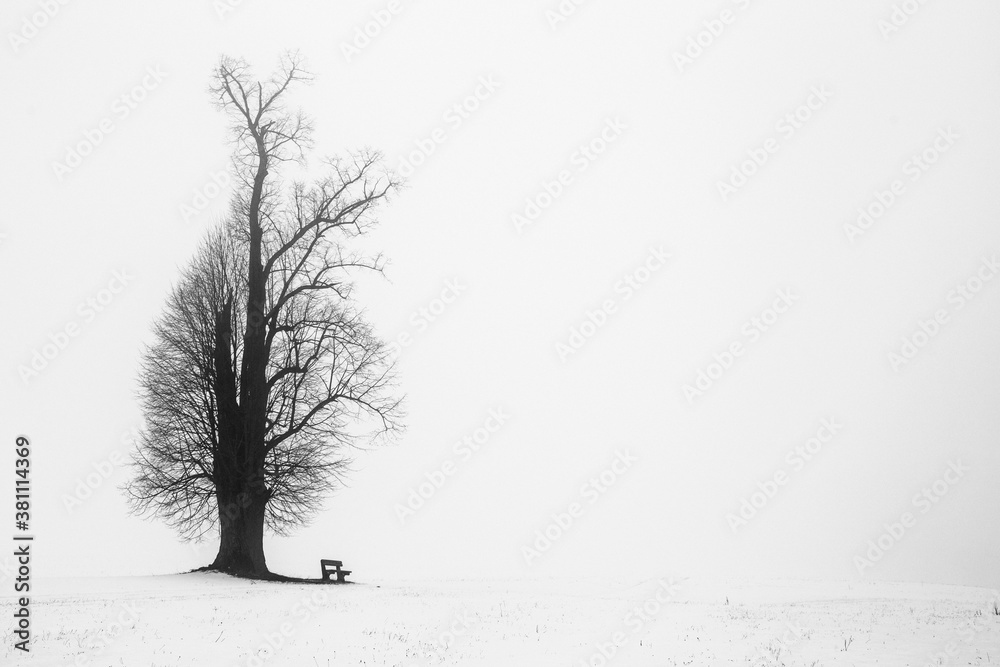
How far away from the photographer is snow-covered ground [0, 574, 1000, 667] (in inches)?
567

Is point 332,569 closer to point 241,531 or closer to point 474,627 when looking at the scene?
point 241,531

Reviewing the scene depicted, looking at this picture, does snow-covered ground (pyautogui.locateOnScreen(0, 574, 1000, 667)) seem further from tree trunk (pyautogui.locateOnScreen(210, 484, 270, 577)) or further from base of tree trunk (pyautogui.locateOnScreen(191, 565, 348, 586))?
tree trunk (pyautogui.locateOnScreen(210, 484, 270, 577))

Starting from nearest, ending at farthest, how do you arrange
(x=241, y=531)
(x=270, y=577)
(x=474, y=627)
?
1. (x=474, y=627)
2. (x=270, y=577)
3. (x=241, y=531)

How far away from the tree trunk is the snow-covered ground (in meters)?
1.68

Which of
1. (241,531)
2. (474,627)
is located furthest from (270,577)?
(474,627)

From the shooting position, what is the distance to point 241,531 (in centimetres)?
2608

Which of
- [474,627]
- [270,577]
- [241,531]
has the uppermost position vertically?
[241,531]

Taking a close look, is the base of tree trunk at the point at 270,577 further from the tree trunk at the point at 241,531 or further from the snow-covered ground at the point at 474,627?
the snow-covered ground at the point at 474,627

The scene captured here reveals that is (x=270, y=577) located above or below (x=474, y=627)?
above

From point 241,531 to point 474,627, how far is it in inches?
469

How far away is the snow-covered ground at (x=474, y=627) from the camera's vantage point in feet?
47.2

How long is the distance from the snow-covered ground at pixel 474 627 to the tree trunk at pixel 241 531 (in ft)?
5.51

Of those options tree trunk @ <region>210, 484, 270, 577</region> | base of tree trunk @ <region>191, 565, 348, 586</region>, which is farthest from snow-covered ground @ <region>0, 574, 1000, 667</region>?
tree trunk @ <region>210, 484, 270, 577</region>

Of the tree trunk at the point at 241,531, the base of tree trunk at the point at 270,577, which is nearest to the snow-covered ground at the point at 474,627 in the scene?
the base of tree trunk at the point at 270,577
